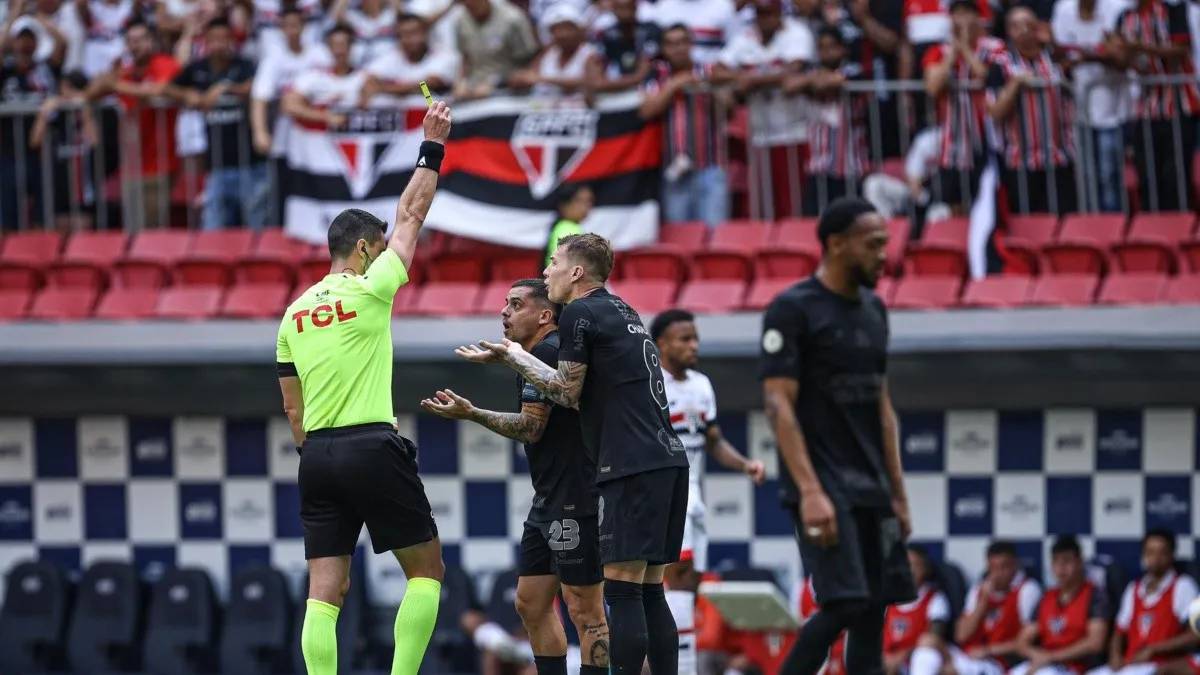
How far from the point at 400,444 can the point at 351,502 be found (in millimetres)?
287

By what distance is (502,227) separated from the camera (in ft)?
43.4

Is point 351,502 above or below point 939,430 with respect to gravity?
above

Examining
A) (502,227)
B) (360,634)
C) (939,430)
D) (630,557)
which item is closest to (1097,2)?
(939,430)

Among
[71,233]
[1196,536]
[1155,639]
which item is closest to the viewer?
[1155,639]

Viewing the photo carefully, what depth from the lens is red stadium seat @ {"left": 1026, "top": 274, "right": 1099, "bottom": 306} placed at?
40.1 ft

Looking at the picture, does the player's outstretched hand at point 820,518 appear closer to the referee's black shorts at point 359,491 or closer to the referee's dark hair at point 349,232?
the referee's black shorts at point 359,491

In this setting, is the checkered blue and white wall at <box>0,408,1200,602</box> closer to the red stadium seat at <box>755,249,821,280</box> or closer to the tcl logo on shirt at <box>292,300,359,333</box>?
the red stadium seat at <box>755,249,821,280</box>

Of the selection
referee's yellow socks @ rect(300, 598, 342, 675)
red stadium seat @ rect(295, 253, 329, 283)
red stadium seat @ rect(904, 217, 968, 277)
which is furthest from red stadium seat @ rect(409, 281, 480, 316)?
referee's yellow socks @ rect(300, 598, 342, 675)

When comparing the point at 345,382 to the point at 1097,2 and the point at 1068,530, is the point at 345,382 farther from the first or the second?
the point at 1097,2

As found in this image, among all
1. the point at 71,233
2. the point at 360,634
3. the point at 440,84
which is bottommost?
the point at 360,634

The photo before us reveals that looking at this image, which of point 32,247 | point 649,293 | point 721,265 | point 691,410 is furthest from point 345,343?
point 32,247

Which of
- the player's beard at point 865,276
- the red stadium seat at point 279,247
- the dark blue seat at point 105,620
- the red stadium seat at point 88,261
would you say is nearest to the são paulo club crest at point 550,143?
the red stadium seat at point 279,247

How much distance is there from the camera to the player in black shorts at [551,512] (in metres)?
7.15

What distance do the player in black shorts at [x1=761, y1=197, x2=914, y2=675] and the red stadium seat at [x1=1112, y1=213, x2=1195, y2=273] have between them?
5161mm
